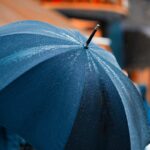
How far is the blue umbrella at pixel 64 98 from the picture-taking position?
407 centimetres

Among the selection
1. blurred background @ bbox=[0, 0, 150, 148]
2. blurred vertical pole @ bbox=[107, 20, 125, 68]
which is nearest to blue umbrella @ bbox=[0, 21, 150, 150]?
blurred background @ bbox=[0, 0, 150, 148]

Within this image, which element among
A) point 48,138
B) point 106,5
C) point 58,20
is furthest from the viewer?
point 106,5

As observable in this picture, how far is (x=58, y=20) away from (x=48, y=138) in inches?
275

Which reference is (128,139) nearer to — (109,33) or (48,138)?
(48,138)

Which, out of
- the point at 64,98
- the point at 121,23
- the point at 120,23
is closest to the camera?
the point at 64,98

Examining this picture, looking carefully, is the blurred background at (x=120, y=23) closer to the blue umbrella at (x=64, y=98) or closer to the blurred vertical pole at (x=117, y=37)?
the blurred vertical pole at (x=117, y=37)

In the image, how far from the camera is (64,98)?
4.10 m

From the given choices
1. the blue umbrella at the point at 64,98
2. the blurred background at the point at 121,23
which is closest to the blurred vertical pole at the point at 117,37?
the blurred background at the point at 121,23

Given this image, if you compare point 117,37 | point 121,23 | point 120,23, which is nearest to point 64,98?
point 117,37

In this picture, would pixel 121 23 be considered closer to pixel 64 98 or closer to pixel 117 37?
pixel 117 37

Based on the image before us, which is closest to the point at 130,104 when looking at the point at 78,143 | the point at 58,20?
the point at 78,143

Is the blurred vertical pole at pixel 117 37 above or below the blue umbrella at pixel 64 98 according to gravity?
below

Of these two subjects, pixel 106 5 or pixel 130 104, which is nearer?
pixel 130 104

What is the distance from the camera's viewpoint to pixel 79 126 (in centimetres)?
410
